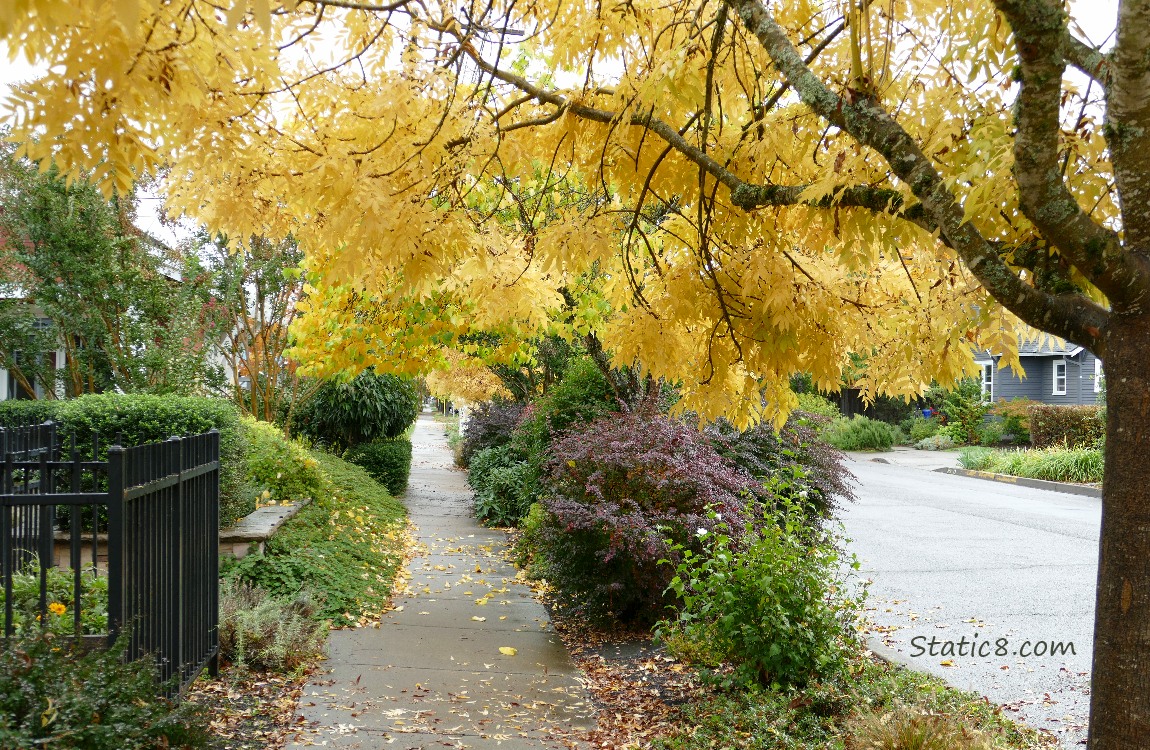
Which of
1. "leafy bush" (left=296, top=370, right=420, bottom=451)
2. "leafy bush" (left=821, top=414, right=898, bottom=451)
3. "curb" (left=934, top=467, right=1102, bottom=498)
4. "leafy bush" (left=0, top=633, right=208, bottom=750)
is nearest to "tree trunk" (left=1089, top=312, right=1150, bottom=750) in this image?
"leafy bush" (left=0, top=633, right=208, bottom=750)

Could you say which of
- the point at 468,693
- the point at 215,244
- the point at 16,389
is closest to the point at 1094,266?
the point at 468,693

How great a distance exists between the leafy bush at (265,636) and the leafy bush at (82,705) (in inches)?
76.0

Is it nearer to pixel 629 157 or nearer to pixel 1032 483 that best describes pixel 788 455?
pixel 629 157

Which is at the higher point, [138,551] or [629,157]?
[629,157]

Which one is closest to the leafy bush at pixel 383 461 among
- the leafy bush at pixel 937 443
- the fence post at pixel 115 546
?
the fence post at pixel 115 546

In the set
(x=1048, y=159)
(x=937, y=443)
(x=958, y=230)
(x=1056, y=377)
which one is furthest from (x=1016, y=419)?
(x=1048, y=159)

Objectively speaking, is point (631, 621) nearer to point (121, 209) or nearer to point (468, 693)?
point (468, 693)

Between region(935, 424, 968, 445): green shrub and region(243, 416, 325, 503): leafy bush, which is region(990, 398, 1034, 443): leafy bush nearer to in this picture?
region(935, 424, 968, 445): green shrub

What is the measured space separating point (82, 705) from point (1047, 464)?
867 inches

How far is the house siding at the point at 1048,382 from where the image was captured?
35.9 m

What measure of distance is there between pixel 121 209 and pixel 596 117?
9923mm

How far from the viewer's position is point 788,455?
8844 millimetres

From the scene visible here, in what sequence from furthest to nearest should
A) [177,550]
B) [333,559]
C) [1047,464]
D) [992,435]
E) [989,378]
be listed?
[989,378] → [992,435] → [1047,464] → [333,559] → [177,550]

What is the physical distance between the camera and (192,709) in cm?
370
